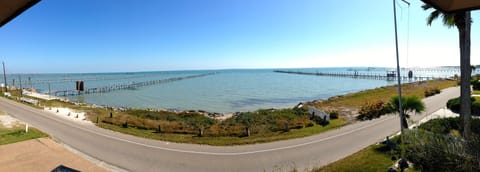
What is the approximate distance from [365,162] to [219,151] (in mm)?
7839

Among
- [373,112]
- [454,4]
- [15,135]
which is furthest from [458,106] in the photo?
[15,135]

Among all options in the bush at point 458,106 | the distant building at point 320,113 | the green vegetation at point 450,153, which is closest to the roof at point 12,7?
the green vegetation at point 450,153

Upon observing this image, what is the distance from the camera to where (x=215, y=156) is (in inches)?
577

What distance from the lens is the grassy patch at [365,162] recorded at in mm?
11703

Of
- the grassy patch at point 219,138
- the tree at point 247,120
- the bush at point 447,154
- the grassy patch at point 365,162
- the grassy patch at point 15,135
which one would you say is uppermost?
the bush at point 447,154

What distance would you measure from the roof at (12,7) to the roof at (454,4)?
3.80 m

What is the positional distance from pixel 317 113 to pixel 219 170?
18190 millimetres

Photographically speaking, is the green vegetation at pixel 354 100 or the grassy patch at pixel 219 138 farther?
the green vegetation at pixel 354 100

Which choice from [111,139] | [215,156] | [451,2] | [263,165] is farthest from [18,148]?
[451,2]

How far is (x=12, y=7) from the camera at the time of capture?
2189 millimetres

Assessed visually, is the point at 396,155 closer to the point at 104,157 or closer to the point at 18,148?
the point at 104,157

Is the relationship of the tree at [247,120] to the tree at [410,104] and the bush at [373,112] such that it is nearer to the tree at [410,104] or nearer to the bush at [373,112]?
the bush at [373,112]

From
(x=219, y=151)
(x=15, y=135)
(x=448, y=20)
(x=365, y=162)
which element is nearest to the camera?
(x=365, y=162)

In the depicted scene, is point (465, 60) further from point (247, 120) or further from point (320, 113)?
point (247, 120)
